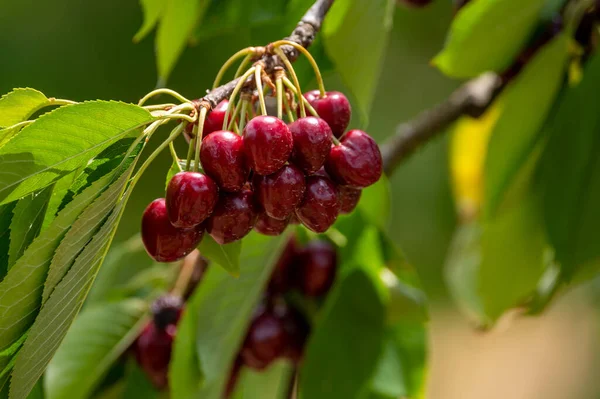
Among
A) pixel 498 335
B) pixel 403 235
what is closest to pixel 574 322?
pixel 498 335

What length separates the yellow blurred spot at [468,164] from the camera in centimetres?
135

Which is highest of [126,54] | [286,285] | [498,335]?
[286,285]

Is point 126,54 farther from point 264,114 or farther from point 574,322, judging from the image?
point 264,114

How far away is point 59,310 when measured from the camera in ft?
1.61

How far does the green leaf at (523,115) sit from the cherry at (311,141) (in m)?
0.46

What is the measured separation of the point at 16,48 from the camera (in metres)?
3.19

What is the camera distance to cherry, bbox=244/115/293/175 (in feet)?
1.67

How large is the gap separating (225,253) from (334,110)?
15cm

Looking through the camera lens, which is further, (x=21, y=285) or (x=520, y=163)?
(x=520, y=163)

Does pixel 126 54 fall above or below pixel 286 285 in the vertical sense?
below

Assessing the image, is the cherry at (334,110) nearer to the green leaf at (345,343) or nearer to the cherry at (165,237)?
the cherry at (165,237)

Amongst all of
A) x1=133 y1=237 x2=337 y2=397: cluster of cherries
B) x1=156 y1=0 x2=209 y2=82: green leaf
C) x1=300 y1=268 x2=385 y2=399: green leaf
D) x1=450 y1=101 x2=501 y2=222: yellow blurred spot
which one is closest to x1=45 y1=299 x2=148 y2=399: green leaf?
x1=133 y1=237 x2=337 y2=397: cluster of cherries

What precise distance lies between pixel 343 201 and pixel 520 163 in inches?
17.0

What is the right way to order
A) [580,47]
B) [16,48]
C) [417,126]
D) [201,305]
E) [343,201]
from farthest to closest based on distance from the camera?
[16,48] < [417,126] < [580,47] < [201,305] < [343,201]
